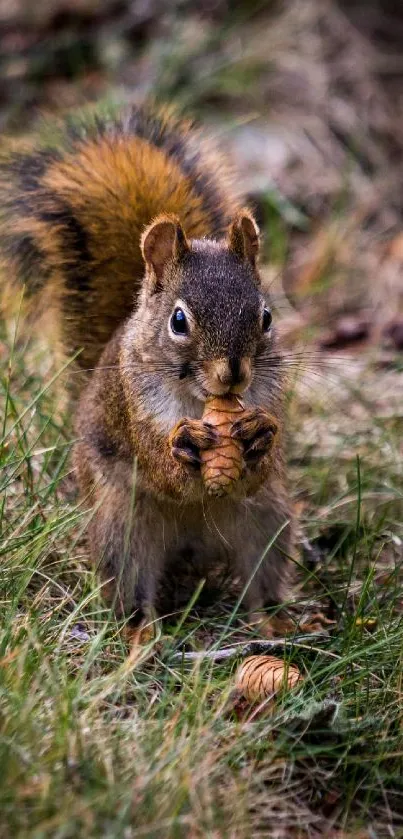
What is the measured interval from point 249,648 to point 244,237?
0.96 m

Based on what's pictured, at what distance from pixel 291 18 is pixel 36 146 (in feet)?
9.44

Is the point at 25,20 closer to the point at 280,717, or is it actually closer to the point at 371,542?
the point at 371,542

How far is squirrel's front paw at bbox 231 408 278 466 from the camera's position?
8.57ft

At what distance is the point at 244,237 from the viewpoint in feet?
9.21

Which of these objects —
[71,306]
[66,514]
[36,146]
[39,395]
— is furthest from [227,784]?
[36,146]

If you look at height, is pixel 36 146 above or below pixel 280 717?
above

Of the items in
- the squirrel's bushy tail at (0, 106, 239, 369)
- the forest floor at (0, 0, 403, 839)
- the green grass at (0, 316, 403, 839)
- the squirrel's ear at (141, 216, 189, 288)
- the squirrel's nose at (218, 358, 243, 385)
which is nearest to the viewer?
the green grass at (0, 316, 403, 839)

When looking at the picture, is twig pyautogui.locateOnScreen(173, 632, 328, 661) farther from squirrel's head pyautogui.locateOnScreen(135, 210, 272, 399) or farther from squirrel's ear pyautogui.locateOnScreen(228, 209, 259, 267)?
squirrel's ear pyautogui.locateOnScreen(228, 209, 259, 267)

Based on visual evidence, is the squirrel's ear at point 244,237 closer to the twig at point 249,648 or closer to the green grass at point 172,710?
the green grass at point 172,710

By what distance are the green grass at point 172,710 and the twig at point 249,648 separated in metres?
0.02

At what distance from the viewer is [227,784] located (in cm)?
216

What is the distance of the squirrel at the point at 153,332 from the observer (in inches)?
104

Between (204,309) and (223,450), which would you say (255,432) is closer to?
(223,450)

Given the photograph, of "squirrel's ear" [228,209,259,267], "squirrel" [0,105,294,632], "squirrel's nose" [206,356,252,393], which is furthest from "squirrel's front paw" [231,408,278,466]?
"squirrel's ear" [228,209,259,267]
